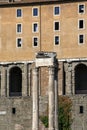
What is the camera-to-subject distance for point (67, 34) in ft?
306

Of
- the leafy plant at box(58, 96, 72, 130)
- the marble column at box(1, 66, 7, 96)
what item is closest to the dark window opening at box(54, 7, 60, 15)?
the marble column at box(1, 66, 7, 96)

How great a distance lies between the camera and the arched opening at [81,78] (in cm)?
9431

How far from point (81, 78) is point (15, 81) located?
8.00 m

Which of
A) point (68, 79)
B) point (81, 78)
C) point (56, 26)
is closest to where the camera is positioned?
point (68, 79)

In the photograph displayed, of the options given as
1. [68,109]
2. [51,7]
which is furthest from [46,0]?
[68,109]

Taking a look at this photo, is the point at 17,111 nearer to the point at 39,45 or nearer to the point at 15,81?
the point at 15,81

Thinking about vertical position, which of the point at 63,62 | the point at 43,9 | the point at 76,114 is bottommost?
the point at 76,114

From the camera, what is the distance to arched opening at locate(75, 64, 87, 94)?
309 ft

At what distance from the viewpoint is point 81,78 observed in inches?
3730

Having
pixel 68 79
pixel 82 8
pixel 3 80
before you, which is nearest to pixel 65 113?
pixel 68 79

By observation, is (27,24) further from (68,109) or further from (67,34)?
(68,109)

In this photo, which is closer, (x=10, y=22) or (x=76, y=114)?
(x=76, y=114)

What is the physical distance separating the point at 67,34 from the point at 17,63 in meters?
6.50

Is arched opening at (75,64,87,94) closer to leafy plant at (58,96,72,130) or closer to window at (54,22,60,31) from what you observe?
window at (54,22,60,31)
